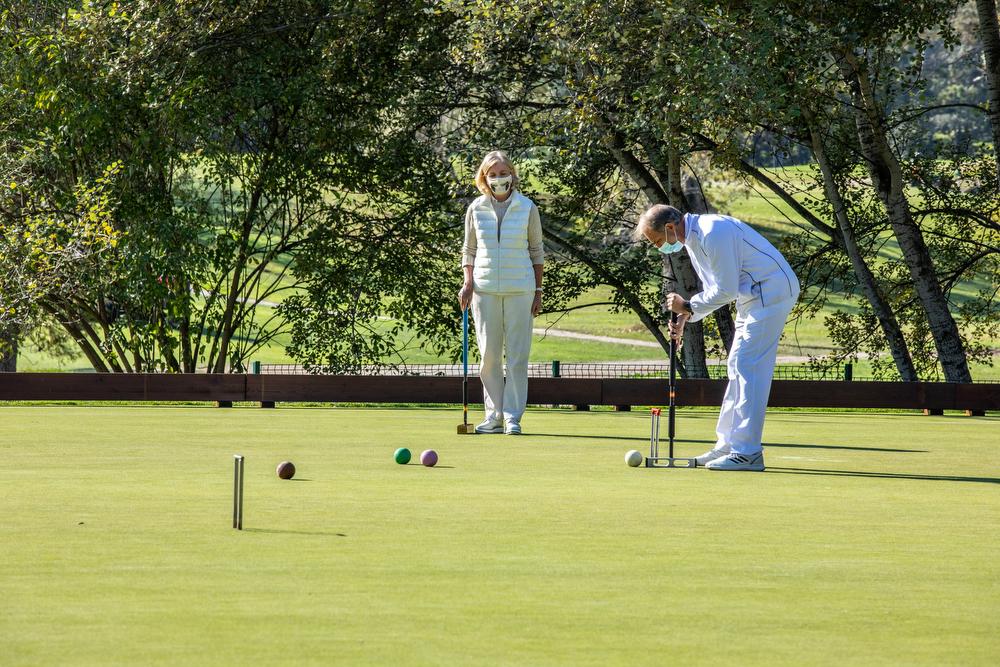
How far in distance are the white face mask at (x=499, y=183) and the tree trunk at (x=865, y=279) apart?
8.24 meters

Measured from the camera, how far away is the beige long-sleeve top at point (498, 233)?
31.9ft

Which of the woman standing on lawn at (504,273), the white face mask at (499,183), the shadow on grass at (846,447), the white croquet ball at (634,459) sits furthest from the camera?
the woman standing on lawn at (504,273)

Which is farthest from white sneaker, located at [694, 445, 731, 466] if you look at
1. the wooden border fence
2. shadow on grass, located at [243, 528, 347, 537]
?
the wooden border fence

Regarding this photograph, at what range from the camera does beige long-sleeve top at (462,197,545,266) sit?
9711 mm

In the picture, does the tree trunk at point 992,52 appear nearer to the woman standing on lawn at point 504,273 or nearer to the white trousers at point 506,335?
the woman standing on lawn at point 504,273

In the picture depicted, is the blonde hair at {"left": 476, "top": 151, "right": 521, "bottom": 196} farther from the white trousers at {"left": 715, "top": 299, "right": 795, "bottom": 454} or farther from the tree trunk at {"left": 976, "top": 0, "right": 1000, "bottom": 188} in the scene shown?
the tree trunk at {"left": 976, "top": 0, "right": 1000, "bottom": 188}

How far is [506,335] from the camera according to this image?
990 cm

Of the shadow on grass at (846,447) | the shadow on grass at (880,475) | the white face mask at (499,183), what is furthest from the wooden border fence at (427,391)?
the shadow on grass at (880,475)

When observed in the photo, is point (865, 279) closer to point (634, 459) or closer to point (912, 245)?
point (912, 245)

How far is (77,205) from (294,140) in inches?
105

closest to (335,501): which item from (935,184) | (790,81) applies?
(790,81)

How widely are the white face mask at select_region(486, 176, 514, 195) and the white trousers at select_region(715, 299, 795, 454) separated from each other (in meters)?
2.48

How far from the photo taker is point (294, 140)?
16.5 meters

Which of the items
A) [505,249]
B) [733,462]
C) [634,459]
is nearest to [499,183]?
[505,249]
